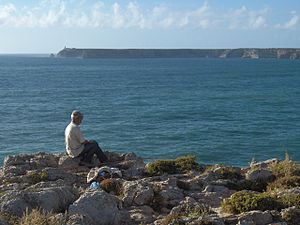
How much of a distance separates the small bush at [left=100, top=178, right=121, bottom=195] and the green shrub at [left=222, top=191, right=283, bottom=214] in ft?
10.0

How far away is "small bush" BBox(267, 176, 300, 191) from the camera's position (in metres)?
10.9

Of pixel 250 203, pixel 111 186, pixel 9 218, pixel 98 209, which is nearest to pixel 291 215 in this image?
pixel 250 203

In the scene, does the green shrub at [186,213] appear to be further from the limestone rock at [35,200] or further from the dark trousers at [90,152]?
the dark trousers at [90,152]

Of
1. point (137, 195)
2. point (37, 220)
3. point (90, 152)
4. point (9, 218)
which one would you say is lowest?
point (137, 195)

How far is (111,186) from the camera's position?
10430mm

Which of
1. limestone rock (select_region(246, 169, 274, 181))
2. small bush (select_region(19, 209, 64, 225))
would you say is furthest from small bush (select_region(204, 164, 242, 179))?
small bush (select_region(19, 209, 64, 225))

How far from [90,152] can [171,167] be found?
2.99m

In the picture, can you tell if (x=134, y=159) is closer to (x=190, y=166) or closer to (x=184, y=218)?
(x=190, y=166)

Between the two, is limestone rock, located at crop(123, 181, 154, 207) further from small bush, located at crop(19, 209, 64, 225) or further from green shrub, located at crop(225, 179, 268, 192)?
green shrub, located at crop(225, 179, 268, 192)

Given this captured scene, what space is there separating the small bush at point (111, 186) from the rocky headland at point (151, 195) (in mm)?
28

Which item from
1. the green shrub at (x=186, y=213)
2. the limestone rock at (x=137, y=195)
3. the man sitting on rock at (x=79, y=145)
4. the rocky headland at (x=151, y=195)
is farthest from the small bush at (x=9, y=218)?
the man sitting on rock at (x=79, y=145)

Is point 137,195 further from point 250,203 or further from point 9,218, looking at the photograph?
point 9,218

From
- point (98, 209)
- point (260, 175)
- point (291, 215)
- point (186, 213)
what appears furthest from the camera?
point (260, 175)

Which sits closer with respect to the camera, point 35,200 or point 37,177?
point 35,200
